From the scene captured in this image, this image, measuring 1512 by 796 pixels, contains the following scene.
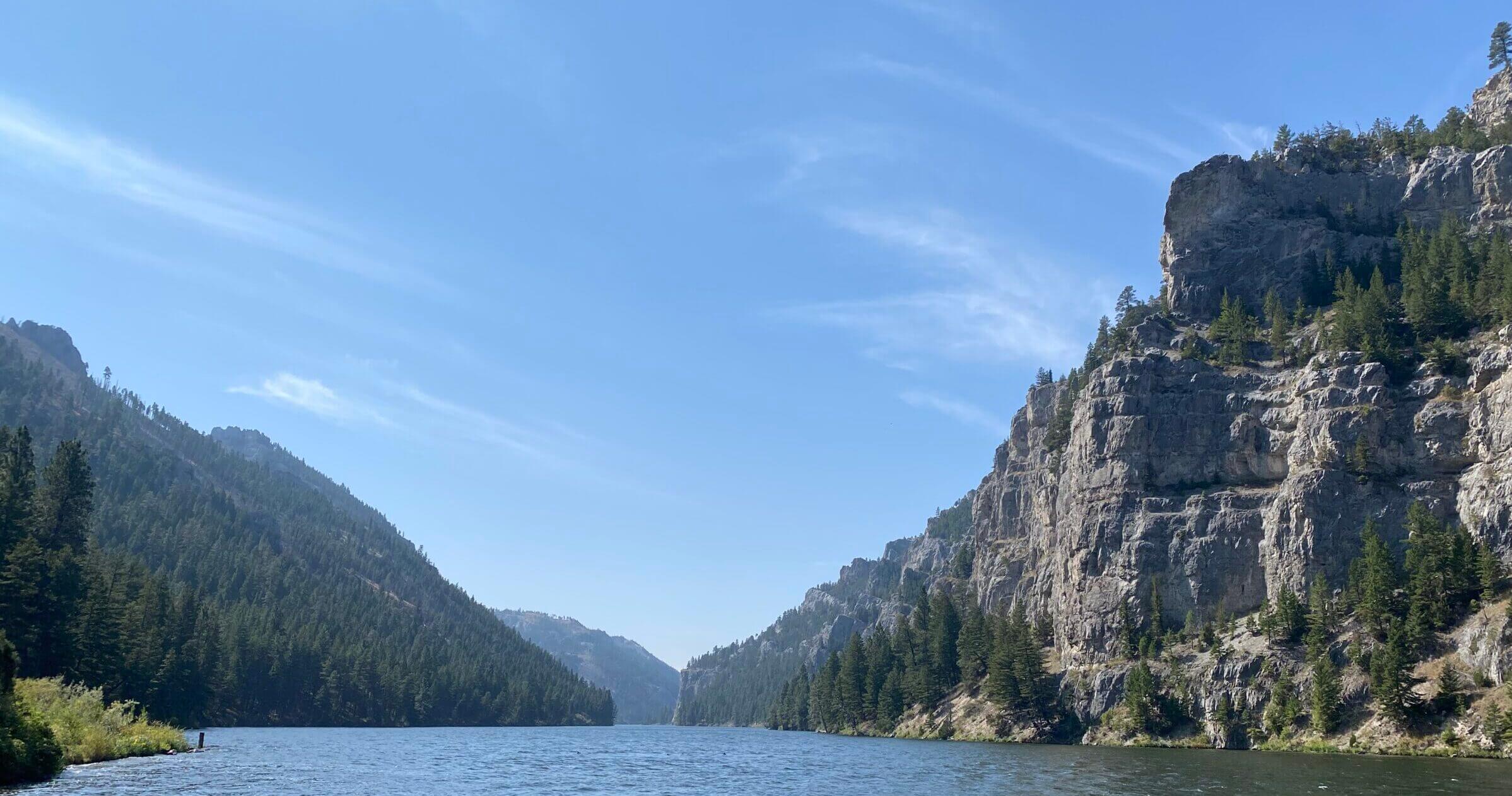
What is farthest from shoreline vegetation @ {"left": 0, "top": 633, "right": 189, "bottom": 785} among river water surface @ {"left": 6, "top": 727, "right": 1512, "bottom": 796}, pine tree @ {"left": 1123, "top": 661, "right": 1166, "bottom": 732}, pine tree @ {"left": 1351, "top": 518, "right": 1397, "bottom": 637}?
pine tree @ {"left": 1351, "top": 518, "right": 1397, "bottom": 637}

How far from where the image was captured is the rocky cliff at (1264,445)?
136 meters

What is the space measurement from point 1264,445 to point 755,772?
105 meters

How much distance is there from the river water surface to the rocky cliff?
34.2 m

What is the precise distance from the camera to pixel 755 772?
9231 centimetres

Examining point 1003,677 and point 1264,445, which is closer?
point 1003,677

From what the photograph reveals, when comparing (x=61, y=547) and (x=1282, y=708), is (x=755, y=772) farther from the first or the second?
(x=61, y=547)

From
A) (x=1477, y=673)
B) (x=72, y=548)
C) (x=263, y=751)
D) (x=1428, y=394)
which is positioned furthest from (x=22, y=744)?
(x=1428, y=394)

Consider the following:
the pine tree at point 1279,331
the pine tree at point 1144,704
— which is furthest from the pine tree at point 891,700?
the pine tree at point 1279,331

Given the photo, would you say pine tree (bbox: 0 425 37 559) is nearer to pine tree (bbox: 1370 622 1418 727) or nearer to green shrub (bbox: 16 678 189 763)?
green shrub (bbox: 16 678 189 763)

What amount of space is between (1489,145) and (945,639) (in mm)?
127650

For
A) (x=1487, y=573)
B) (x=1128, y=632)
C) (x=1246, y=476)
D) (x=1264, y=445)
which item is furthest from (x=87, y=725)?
(x=1264, y=445)

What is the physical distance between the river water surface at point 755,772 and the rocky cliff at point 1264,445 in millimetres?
34205

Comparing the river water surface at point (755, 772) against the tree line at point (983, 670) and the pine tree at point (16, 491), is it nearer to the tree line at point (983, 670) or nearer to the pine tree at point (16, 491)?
the pine tree at point (16, 491)

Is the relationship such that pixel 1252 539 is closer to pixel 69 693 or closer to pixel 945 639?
pixel 945 639
